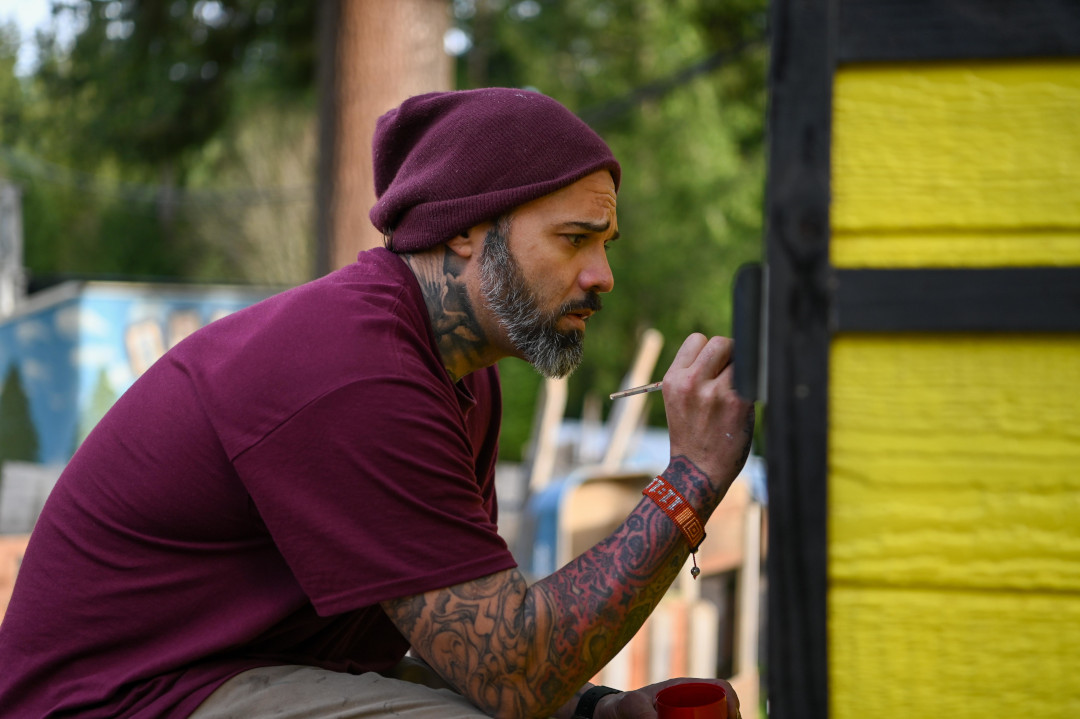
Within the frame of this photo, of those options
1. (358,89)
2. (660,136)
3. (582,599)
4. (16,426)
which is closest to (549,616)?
(582,599)

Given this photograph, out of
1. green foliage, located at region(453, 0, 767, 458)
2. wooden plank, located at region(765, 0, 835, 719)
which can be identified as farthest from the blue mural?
green foliage, located at region(453, 0, 767, 458)

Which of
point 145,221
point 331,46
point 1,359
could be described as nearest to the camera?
point 331,46

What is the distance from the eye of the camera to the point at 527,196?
Result: 5.76 ft

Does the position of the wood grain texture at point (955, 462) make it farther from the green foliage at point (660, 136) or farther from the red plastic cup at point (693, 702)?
the green foliage at point (660, 136)

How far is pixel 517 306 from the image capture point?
5.91 feet

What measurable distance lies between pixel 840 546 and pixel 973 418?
0.20m

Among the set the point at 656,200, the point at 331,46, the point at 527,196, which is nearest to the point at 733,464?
the point at 527,196

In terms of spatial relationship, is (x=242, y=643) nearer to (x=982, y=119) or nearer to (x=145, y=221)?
(x=982, y=119)

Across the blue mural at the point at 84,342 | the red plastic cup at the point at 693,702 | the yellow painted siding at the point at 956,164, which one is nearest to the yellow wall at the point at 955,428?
the yellow painted siding at the point at 956,164

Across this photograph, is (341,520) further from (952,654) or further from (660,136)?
(660,136)

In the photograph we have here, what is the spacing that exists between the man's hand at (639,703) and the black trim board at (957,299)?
862 millimetres

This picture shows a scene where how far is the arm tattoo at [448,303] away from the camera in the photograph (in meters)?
1.82

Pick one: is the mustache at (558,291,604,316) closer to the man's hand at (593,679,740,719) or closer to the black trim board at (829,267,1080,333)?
the man's hand at (593,679,740,719)

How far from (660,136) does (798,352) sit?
15.3 meters
